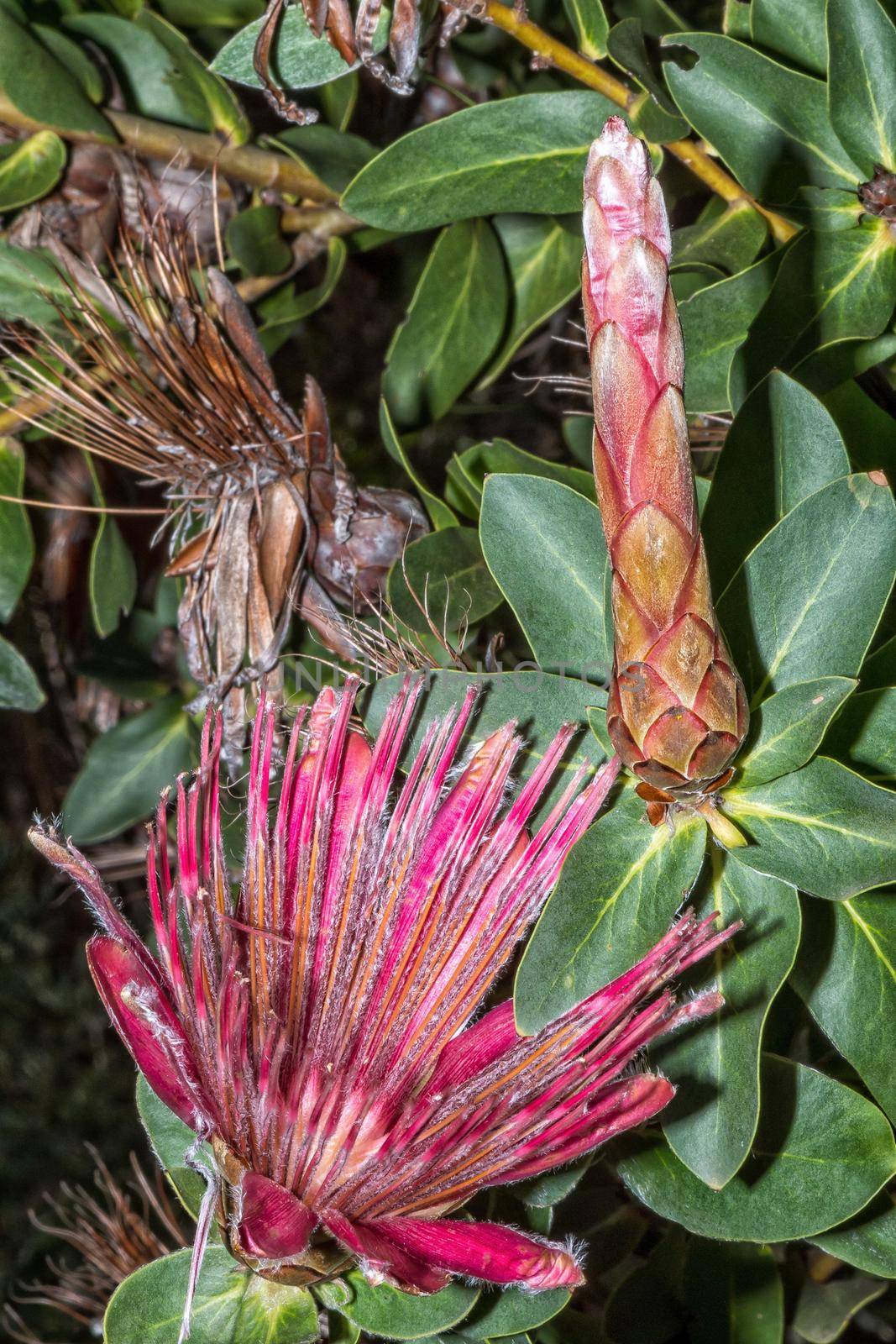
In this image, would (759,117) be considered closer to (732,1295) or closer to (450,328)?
(450,328)

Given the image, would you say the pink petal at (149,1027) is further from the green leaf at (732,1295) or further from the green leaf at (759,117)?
the green leaf at (759,117)

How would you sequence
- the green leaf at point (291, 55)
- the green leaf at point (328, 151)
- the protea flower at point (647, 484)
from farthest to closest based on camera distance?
1. the green leaf at point (328, 151)
2. the green leaf at point (291, 55)
3. the protea flower at point (647, 484)

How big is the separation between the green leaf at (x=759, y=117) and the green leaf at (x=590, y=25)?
9 centimetres

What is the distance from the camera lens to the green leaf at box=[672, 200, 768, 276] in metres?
0.70

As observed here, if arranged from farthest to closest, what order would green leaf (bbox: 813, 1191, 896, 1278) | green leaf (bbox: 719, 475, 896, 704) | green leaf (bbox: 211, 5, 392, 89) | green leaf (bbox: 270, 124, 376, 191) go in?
green leaf (bbox: 270, 124, 376, 191) → green leaf (bbox: 211, 5, 392, 89) → green leaf (bbox: 813, 1191, 896, 1278) → green leaf (bbox: 719, 475, 896, 704)

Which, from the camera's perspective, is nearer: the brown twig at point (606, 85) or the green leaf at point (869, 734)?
the green leaf at point (869, 734)

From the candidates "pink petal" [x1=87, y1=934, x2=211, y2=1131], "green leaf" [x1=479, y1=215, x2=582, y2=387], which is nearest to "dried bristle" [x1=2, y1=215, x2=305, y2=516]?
"green leaf" [x1=479, y1=215, x2=582, y2=387]

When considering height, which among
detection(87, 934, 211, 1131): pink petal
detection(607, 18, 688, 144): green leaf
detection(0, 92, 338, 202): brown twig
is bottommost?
detection(87, 934, 211, 1131): pink petal

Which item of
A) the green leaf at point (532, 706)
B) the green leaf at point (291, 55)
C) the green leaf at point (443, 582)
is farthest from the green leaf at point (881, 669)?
the green leaf at point (291, 55)

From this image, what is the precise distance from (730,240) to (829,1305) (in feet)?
2.29

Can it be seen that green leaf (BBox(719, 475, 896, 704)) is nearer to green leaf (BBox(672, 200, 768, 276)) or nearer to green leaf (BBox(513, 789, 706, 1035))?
green leaf (BBox(513, 789, 706, 1035))

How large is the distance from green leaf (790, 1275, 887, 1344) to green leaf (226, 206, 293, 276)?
2.70 ft

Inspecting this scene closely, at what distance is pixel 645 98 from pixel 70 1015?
4.80ft

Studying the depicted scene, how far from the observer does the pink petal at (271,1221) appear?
482 millimetres
